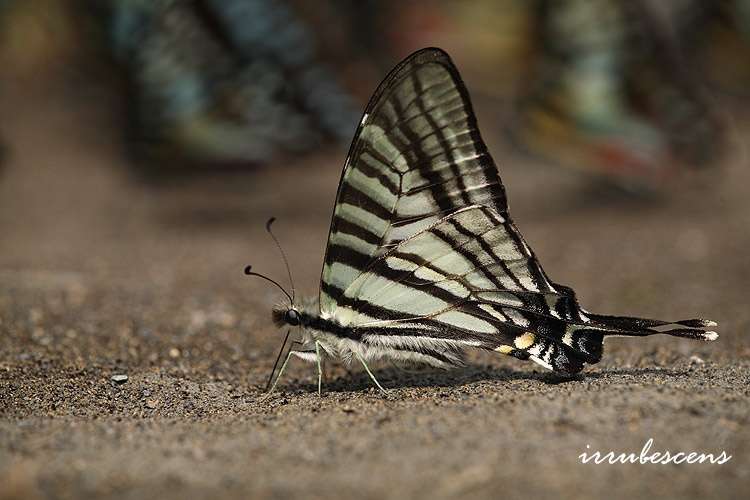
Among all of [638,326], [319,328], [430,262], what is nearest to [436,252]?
[430,262]

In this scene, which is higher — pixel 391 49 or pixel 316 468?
pixel 391 49

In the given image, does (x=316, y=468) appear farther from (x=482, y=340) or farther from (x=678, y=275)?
(x=678, y=275)

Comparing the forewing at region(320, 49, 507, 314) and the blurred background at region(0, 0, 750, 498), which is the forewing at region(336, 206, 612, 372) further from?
the blurred background at region(0, 0, 750, 498)

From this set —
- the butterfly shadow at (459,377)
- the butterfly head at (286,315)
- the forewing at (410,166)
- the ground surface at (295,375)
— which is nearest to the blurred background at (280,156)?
the ground surface at (295,375)

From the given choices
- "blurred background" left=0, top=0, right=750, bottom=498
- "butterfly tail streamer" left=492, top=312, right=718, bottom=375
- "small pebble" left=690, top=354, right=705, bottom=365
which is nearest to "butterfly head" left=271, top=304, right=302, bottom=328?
"blurred background" left=0, top=0, right=750, bottom=498

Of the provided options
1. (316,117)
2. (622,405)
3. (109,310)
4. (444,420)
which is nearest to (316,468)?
(444,420)

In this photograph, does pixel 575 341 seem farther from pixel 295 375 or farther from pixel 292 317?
pixel 295 375
